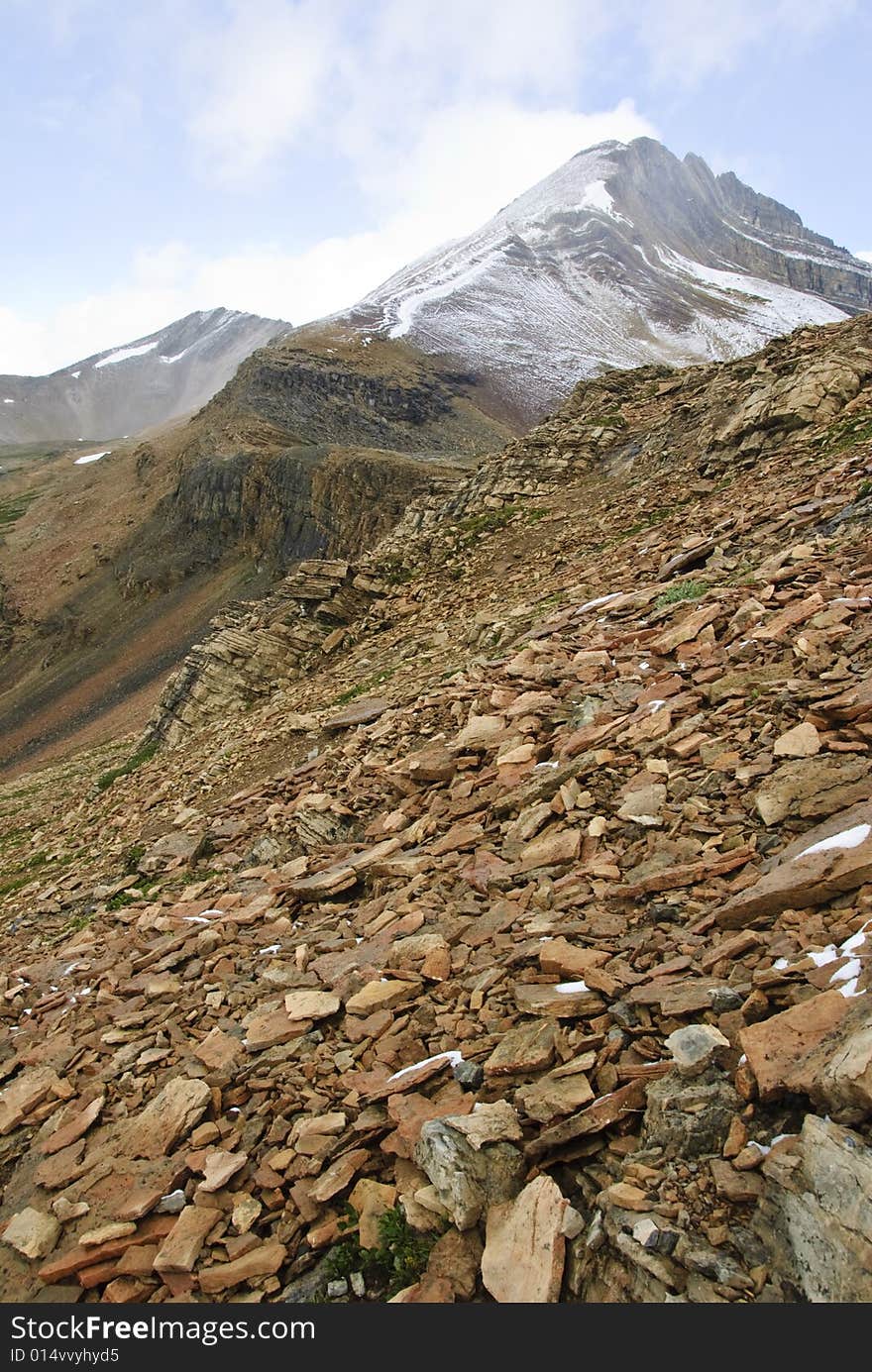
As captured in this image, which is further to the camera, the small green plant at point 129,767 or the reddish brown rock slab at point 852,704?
the small green plant at point 129,767

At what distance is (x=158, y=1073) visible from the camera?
16.7ft

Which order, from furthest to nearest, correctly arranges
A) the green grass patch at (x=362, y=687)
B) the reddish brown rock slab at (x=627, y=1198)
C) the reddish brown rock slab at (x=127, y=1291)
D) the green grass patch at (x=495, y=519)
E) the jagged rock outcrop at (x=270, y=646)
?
the jagged rock outcrop at (x=270, y=646)
the green grass patch at (x=495, y=519)
the green grass patch at (x=362, y=687)
the reddish brown rock slab at (x=127, y=1291)
the reddish brown rock slab at (x=627, y=1198)

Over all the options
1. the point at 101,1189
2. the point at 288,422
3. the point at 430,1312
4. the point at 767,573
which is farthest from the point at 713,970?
the point at 288,422

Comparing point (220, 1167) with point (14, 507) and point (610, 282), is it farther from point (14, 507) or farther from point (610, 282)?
point (610, 282)

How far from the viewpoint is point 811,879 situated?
4.14m

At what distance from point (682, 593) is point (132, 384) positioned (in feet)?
632

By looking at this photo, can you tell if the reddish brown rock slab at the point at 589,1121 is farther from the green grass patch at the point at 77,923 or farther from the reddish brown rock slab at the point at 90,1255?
the green grass patch at the point at 77,923

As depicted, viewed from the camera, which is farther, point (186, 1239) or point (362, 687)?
point (362, 687)

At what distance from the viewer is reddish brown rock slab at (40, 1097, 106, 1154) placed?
475 centimetres

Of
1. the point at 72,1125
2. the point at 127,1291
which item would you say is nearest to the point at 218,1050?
the point at 72,1125

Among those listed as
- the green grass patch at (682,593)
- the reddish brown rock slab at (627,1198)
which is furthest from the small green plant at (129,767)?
the reddish brown rock slab at (627,1198)

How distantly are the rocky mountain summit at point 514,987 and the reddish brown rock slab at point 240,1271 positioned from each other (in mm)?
13

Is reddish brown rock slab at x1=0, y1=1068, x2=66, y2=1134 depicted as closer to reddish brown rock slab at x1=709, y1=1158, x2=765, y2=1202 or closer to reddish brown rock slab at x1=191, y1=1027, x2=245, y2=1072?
reddish brown rock slab at x1=191, y1=1027, x2=245, y2=1072

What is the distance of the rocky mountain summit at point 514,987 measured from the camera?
9.96 feet
